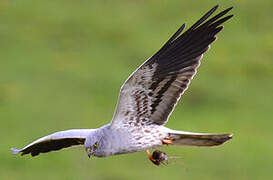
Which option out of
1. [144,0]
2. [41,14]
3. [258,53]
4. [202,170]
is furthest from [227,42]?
[202,170]

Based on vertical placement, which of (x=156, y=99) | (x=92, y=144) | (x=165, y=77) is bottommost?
(x=92, y=144)

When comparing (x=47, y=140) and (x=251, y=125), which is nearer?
(x=47, y=140)

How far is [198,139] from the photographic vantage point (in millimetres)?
12531

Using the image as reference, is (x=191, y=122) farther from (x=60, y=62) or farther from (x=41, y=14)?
(x=41, y=14)

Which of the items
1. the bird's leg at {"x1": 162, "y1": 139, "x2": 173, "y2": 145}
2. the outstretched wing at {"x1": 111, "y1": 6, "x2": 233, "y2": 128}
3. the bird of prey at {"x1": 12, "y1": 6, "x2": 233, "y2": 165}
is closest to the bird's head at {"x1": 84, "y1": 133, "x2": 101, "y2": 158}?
the bird of prey at {"x1": 12, "y1": 6, "x2": 233, "y2": 165}

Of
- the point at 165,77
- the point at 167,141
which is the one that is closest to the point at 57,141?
the point at 167,141

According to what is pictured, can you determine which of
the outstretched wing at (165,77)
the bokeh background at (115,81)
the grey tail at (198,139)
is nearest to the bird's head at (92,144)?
the outstretched wing at (165,77)

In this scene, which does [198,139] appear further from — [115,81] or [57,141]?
[115,81]

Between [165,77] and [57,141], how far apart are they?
2.41m

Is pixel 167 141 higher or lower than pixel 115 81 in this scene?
higher

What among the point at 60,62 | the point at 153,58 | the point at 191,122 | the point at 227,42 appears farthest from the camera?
the point at 227,42

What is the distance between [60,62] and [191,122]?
546cm

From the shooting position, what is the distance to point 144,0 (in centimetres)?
3297

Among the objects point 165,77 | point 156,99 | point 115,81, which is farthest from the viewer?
point 115,81
